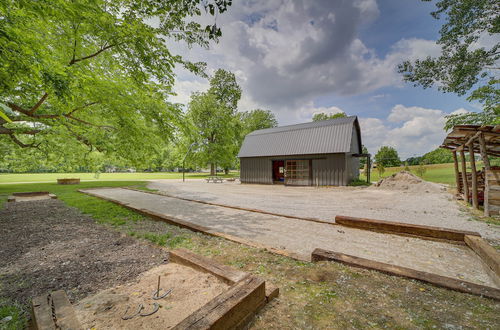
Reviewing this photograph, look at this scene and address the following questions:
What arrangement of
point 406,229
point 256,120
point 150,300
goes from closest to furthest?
point 150,300 < point 406,229 < point 256,120

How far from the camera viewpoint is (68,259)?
3.24 m

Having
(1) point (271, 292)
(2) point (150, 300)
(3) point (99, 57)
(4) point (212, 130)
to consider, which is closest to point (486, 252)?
(1) point (271, 292)

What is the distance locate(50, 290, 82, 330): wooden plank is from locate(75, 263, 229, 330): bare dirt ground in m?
0.14

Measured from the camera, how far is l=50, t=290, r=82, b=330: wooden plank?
1629 mm

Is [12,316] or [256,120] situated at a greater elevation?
[256,120]

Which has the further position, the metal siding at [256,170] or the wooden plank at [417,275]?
the metal siding at [256,170]

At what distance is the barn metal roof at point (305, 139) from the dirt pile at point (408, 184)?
3540mm

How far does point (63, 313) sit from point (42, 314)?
17 centimetres

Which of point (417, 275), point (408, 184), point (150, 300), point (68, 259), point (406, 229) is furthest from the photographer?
point (408, 184)

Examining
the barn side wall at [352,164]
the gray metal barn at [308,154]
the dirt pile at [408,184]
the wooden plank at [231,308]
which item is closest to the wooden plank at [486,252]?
the wooden plank at [231,308]

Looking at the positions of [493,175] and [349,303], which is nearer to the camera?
[349,303]

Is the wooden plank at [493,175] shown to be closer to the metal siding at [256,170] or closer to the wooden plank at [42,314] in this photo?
the wooden plank at [42,314]

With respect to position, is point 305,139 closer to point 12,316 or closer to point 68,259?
point 68,259

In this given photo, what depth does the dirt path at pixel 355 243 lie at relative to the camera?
2.96m
